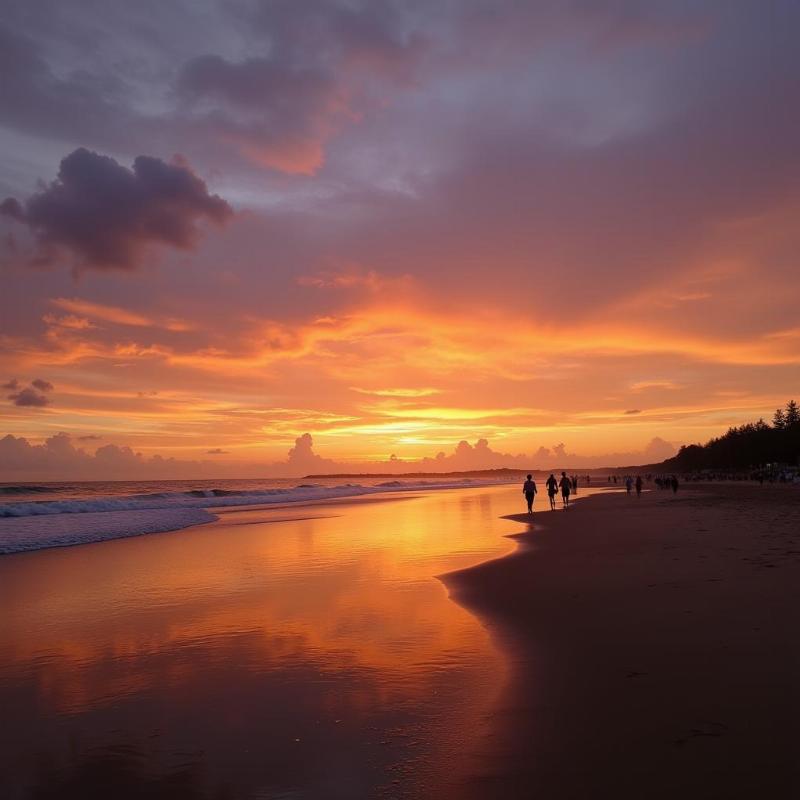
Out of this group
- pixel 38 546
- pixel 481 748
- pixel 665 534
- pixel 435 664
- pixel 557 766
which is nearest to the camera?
pixel 557 766

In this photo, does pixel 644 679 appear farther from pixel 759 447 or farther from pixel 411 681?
pixel 759 447

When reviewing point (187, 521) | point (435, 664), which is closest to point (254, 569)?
point (435, 664)

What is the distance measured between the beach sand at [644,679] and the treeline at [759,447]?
131661 mm

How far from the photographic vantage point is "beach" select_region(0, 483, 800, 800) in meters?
5.19

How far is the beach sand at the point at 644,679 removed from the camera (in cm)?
496

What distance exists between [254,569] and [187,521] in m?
21.0

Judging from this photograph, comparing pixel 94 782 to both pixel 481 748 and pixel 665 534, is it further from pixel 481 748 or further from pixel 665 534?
→ pixel 665 534

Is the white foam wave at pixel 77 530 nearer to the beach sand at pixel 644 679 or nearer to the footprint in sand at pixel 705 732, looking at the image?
the beach sand at pixel 644 679

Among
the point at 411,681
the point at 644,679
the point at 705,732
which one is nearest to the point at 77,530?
the point at 411,681

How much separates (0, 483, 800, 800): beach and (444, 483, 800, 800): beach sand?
0.10 feet

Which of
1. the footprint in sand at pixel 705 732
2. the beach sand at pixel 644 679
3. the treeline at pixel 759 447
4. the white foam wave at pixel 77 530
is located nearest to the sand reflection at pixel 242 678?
the beach sand at pixel 644 679

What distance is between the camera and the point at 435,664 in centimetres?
820

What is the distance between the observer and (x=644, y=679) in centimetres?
708

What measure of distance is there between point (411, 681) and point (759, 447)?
510ft
